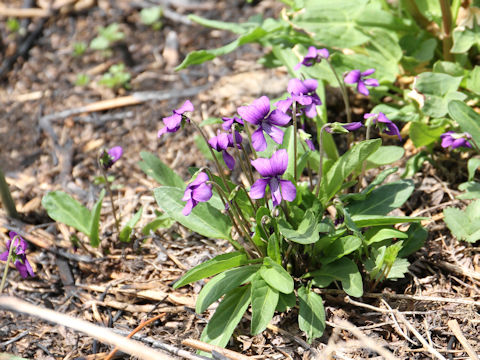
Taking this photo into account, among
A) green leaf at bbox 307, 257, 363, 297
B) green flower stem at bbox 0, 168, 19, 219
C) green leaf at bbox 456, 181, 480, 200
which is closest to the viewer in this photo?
green leaf at bbox 307, 257, 363, 297

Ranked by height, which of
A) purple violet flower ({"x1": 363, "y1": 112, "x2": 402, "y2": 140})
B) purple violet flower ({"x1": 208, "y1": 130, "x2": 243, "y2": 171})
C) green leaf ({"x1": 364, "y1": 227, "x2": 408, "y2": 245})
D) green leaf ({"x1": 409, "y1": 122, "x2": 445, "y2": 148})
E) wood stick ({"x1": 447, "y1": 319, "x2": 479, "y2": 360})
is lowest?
wood stick ({"x1": 447, "y1": 319, "x2": 479, "y2": 360})

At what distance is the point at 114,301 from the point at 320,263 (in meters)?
1.10

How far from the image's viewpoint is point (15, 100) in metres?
4.50

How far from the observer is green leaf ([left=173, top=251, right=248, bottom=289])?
2.31 meters

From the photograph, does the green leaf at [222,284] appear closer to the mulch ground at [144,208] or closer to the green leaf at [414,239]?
the mulch ground at [144,208]

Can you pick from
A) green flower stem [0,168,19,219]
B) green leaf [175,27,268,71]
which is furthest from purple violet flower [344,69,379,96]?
green flower stem [0,168,19,219]

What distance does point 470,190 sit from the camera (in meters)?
2.84

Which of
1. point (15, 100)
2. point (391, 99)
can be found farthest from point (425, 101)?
point (15, 100)

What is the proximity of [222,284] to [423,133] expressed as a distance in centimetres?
146

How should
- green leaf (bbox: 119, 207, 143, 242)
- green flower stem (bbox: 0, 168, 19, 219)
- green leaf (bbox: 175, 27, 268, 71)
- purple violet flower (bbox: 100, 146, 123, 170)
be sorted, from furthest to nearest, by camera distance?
green leaf (bbox: 175, 27, 268, 71), green flower stem (bbox: 0, 168, 19, 219), green leaf (bbox: 119, 207, 143, 242), purple violet flower (bbox: 100, 146, 123, 170)

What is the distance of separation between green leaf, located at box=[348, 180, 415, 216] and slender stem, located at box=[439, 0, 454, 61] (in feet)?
3.70

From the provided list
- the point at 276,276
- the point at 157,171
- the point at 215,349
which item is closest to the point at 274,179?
the point at 276,276

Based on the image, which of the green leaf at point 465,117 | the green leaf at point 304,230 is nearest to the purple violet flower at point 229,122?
the green leaf at point 304,230

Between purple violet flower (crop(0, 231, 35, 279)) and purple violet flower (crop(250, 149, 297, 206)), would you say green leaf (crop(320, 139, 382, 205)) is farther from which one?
purple violet flower (crop(0, 231, 35, 279))
